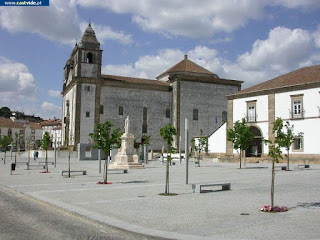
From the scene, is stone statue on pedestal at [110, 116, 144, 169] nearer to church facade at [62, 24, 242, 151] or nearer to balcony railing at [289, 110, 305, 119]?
balcony railing at [289, 110, 305, 119]

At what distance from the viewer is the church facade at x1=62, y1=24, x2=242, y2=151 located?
54.0m

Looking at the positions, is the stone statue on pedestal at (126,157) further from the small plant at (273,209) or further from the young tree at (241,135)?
the small plant at (273,209)

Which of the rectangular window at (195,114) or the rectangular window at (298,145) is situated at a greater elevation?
the rectangular window at (195,114)

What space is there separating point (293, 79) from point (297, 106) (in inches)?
126

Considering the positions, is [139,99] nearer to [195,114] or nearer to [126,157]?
[195,114]

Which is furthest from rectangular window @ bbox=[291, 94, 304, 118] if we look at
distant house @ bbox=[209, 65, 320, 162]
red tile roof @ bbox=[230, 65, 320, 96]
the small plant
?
the small plant

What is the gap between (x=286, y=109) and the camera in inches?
1486

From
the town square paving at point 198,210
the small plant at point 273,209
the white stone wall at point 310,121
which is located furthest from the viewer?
the white stone wall at point 310,121

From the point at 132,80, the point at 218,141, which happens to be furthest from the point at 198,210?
the point at 132,80

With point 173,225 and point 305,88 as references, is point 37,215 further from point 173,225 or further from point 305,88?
point 305,88

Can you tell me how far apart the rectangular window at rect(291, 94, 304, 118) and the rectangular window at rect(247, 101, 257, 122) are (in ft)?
15.6

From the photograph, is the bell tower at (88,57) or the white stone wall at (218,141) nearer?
the white stone wall at (218,141)

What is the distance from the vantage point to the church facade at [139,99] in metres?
54.0

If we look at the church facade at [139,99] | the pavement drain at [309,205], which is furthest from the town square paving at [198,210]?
the church facade at [139,99]
